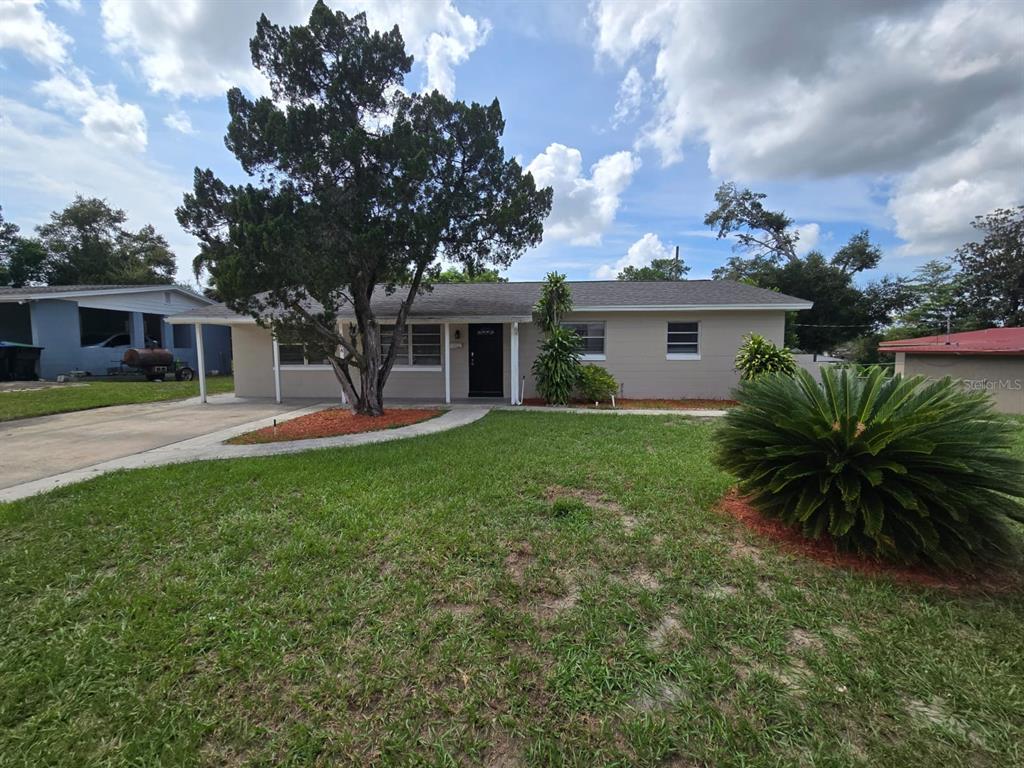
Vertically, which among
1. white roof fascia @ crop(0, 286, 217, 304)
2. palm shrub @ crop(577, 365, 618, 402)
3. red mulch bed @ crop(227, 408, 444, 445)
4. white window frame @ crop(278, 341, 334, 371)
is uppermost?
white roof fascia @ crop(0, 286, 217, 304)

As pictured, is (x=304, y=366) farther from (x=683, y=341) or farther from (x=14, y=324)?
(x=14, y=324)

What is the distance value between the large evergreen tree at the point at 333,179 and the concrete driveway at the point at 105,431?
2726mm

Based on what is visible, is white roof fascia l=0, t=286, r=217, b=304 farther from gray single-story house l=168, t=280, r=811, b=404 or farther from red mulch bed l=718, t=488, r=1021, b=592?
red mulch bed l=718, t=488, r=1021, b=592

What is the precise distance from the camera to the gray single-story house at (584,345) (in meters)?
12.2

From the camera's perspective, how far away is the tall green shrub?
452 inches

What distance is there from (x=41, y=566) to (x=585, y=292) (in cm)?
1243

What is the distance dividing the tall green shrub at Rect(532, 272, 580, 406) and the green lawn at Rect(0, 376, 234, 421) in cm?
1095

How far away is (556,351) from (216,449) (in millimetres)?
7392

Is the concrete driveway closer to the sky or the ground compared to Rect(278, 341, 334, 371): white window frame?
closer to the ground

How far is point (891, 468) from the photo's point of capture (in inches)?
123

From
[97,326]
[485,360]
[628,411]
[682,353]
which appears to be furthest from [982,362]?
[97,326]

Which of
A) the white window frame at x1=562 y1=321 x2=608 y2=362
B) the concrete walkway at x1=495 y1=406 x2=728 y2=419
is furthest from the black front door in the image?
the concrete walkway at x1=495 y1=406 x2=728 y2=419

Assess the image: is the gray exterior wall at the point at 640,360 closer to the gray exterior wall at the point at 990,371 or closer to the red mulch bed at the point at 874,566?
the gray exterior wall at the point at 990,371

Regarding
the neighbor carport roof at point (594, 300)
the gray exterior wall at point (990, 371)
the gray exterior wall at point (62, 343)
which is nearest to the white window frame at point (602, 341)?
the neighbor carport roof at point (594, 300)
